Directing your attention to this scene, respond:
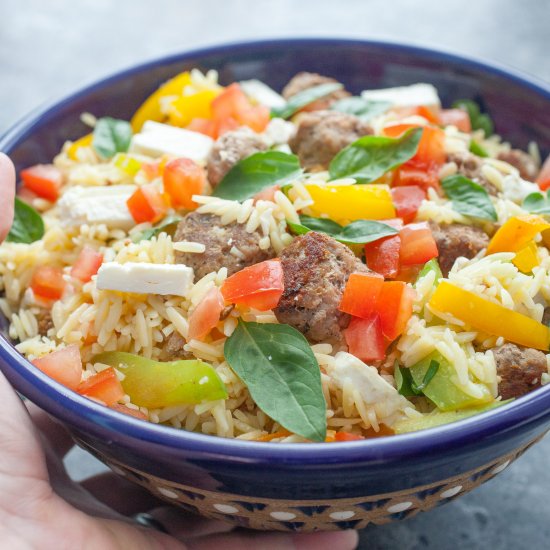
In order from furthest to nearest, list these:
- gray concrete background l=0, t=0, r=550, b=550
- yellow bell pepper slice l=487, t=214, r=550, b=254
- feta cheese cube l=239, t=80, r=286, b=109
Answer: gray concrete background l=0, t=0, r=550, b=550
feta cheese cube l=239, t=80, r=286, b=109
yellow bell pepper slice l=487, t=214, r=550, b=254

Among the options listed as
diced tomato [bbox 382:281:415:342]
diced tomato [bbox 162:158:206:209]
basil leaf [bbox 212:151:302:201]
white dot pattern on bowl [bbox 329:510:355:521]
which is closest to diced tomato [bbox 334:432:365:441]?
white dot pattern on bowl [bbox 329:510:355:521]

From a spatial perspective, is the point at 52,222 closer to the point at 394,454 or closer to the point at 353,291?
the point at 353,291

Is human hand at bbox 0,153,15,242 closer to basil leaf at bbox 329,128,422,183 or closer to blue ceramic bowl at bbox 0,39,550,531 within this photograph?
blue ceramic bowl at bbox 0,39,550,531

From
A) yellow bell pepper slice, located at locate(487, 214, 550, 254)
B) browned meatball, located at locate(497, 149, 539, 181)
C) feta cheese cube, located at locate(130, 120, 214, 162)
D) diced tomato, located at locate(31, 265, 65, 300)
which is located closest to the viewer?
yellow bell pepper slice, located at locate(487, 214, 550, 254)

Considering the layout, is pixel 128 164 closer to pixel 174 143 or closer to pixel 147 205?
pixel 174 143

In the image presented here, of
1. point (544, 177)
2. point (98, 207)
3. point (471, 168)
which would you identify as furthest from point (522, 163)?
point (98, 207)

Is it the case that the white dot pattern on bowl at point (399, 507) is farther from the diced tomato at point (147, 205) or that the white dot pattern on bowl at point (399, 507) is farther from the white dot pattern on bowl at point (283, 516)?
the diced tomato at point (147, 205)

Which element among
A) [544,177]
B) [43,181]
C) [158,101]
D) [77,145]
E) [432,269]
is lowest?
[43,181]
